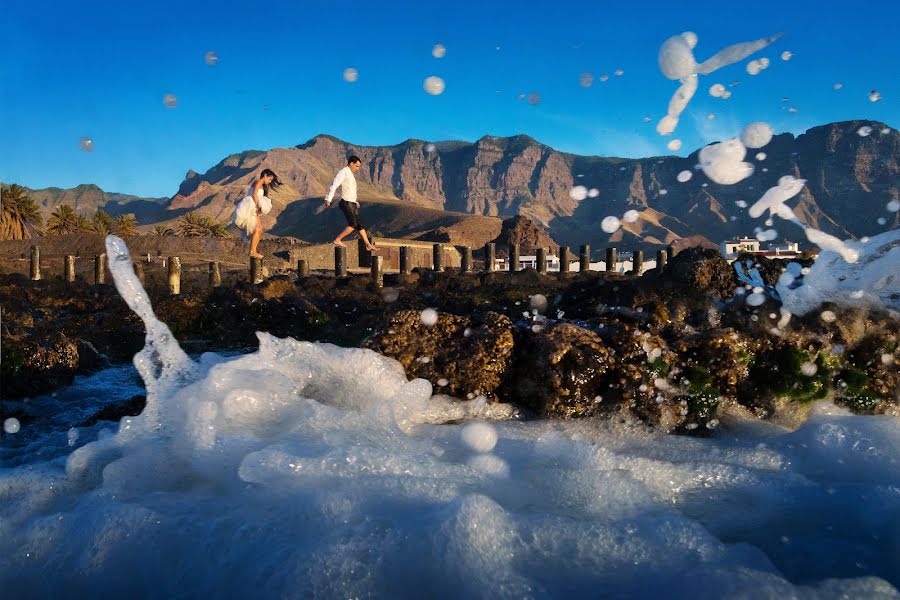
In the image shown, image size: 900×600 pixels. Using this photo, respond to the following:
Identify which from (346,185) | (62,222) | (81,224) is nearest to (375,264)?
(346,185)

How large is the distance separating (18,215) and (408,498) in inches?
1926

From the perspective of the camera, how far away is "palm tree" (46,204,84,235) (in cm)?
4906

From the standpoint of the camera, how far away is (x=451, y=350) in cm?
447

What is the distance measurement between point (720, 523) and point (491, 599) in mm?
1241

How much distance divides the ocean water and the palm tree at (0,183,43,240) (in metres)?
44.3

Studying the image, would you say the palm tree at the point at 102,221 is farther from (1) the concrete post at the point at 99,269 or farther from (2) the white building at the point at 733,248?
(2) the white building at the point at 733,248

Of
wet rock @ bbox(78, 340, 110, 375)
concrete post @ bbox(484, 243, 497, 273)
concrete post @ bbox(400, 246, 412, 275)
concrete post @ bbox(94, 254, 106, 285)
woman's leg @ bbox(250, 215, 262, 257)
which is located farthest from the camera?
concrete post @ bbox(484, 243, 497, 273)

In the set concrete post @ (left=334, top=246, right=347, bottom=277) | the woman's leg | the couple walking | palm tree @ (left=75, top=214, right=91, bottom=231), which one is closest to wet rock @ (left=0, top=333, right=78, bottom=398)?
the couple walking

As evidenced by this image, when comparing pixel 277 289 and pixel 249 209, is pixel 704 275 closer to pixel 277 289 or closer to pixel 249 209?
pixel 277 289

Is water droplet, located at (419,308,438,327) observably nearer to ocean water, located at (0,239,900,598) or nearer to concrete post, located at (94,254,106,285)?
ocean water, located at (0,239,900,598)

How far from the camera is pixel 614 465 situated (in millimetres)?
3277

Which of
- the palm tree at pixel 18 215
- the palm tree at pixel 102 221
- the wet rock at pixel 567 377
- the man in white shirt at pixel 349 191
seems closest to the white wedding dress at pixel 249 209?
the man in white shirt at pixel 349 191

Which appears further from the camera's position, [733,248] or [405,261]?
[733,248]

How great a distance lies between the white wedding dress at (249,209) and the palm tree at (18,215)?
3578cm
